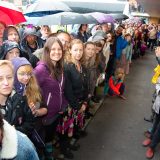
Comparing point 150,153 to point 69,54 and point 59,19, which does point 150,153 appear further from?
point 59,19

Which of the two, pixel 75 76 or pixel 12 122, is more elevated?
pixel 75 76

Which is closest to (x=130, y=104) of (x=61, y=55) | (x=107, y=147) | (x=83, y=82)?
(x=107, y=147)

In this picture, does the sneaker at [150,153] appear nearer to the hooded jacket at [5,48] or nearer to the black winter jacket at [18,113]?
the black winter jacket at [18,113]

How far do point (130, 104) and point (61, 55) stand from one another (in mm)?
4059

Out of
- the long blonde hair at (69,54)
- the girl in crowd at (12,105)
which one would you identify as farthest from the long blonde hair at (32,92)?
the long blonde hair at (69,54)

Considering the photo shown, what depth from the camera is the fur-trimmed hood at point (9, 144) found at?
4.96 feet

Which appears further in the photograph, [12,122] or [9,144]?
[12,122]

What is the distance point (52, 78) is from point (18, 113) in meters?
0.91

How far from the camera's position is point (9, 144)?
5.05ft

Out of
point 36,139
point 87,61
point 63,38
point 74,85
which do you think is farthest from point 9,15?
point 36,139

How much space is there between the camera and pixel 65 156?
4.37 metres

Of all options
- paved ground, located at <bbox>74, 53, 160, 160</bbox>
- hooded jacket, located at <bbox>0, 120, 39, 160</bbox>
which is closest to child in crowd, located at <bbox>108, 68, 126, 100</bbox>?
paved ground, located at <bbox>74, 53, 160, 160</bbox>

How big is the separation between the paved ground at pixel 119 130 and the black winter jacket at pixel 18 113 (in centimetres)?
169

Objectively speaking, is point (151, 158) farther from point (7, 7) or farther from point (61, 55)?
point (7, 7)
